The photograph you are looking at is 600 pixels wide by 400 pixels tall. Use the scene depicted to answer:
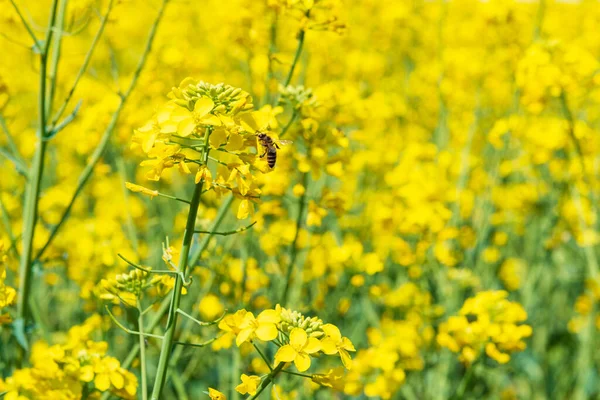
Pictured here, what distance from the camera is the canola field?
144cm

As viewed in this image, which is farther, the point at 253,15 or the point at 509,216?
the point at 509,216

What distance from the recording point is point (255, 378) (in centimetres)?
129

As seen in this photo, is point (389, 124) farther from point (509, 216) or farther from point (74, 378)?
point (74, 378)

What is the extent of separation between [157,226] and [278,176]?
2.03m

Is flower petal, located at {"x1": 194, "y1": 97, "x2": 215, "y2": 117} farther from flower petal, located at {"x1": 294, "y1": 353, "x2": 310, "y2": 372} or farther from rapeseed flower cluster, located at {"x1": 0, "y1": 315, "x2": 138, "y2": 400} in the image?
rapeseed flower cluster, located at {"x1": 0, "y1": 315, "x2": 138, "y2": 400}

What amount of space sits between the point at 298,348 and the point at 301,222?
1.72 m

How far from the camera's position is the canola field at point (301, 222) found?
1437mm

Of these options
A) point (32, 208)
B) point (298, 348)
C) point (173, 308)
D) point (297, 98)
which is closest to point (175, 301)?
point (173, 308)

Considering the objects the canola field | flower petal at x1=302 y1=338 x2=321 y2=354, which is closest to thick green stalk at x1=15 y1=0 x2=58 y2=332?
the canola field

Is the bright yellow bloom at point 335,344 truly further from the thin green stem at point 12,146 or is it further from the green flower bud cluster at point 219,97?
the thin green stem at point 12,146

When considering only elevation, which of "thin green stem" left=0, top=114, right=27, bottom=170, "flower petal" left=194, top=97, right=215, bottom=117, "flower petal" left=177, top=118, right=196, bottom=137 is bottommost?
"thin green stem" left=0, top=114, right=27, bottom=170

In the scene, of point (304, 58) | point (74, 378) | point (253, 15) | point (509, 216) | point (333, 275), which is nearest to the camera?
point (74, 378)

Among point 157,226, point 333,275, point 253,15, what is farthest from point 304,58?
point 157,226

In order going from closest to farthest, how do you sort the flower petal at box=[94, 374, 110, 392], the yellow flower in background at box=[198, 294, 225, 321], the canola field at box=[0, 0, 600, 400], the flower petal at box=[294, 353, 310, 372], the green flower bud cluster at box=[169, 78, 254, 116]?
the flower petal at box=[294, 353, 310, 372] → the green flower bud cluster at box=[169, 78, 254, 116] → the canola field at box=[0, 0, 600, 400] → the flower petal at box=[94, 374, 110, 392] → the yellow flower in background at box=[198, 294, 225, 321]
